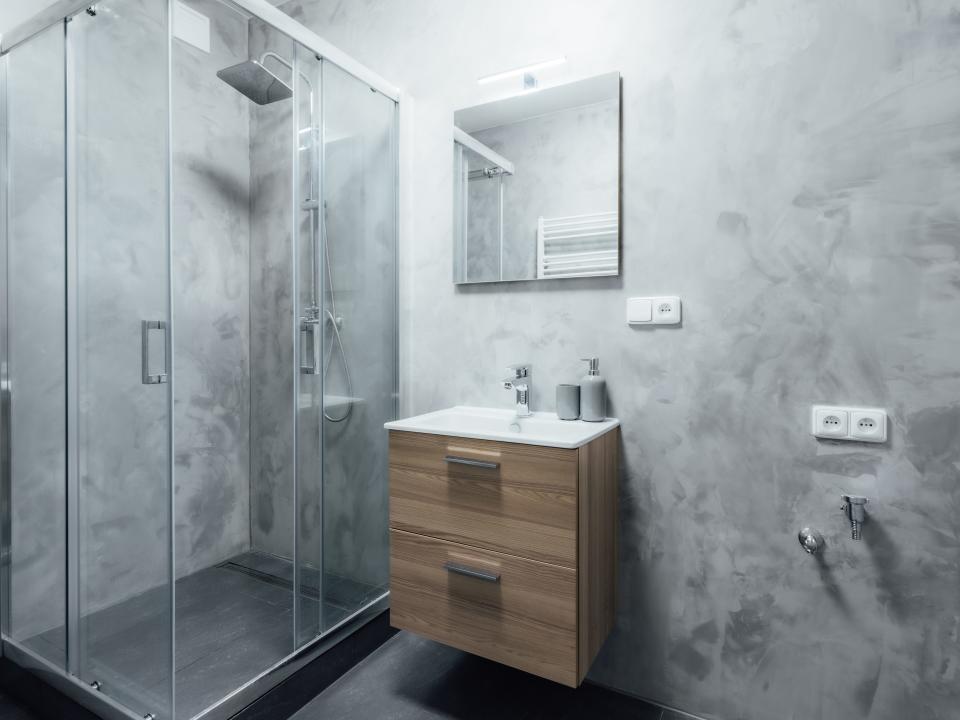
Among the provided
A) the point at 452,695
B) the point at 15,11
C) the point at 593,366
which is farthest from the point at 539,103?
the point at 452,695

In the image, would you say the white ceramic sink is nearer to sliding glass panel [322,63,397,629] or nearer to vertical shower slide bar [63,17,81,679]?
sliding glass panel [322,63,397,629]

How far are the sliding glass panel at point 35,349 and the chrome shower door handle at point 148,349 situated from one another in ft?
1.29

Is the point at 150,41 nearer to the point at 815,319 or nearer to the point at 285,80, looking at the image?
the point at 285,80

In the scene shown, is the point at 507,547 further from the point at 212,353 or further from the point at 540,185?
the point at 212,353

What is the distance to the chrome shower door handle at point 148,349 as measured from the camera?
1.35m

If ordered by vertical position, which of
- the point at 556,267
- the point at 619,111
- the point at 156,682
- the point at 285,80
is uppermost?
the point at 285,80

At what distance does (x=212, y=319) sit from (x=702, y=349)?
1.82m

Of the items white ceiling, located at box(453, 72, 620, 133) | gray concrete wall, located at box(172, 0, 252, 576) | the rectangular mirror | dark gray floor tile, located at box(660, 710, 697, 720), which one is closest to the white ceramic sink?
the rectangular mirror

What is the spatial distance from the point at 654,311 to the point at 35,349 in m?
1.89

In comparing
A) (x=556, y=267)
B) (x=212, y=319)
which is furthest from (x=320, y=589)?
(x=556, y=267)

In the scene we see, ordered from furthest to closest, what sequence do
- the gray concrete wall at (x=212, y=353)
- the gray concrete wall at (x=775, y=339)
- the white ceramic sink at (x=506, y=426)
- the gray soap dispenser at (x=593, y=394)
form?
1. the gray concrete wall at (x=212, y=353)
2. the gray soap dispenser at (x=593, y=394)
3. the white ceramic sink at (x=506, y=426)
4. the gray concrete wall at (x=775, y=339)

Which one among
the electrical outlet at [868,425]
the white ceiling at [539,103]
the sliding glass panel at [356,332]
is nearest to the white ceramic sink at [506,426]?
the sliding glass panel at [356,332]

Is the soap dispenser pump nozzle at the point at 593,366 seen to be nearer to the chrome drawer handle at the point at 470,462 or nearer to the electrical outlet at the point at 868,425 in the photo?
the chrome drawer handle at the point at 470,462

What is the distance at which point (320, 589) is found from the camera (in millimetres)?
1777
